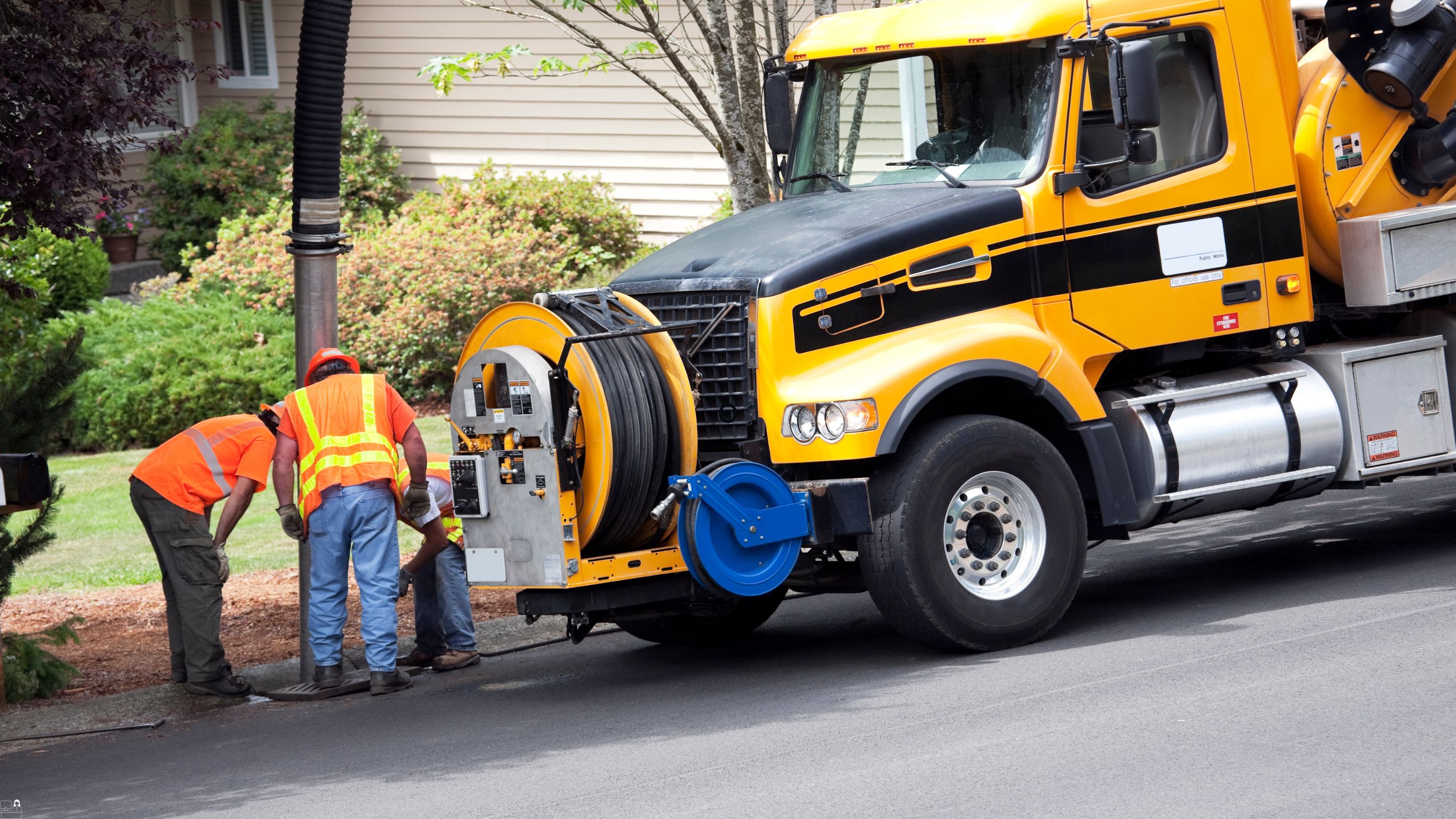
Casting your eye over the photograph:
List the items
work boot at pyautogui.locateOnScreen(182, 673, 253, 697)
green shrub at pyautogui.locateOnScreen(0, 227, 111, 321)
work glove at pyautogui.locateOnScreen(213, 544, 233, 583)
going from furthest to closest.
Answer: green shrub at pyautogui.locateOnScreen(0, 227, 111, 321)
work glove at pyautogui.locateOnScreen(213, 544, 233, 583)
work boot at pyautogui.locateOnScreen(182, 673, 253, 697)

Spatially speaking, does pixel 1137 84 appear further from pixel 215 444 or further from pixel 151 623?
pixel 151 623

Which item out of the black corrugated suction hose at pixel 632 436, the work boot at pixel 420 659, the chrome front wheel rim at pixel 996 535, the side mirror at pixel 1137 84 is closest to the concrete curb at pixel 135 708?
the work boot at pixel 420 659

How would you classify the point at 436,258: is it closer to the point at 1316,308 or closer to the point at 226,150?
the point at 226,150

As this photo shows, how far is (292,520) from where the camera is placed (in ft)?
25.3

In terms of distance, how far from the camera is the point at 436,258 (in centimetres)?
1603

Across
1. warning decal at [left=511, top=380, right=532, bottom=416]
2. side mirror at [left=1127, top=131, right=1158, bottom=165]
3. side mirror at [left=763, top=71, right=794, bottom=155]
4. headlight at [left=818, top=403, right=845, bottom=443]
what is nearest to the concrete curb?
warning decal at [left=511, top=380, right=532, bottom=416]

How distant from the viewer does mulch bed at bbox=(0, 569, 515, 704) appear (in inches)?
332

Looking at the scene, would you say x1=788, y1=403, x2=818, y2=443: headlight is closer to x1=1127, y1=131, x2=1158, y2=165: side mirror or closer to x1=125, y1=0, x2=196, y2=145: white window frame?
x1=1127, y1=131, x2=1158, y2=165: side mirror

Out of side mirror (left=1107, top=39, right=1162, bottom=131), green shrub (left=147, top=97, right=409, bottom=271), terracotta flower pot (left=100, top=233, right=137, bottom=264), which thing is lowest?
side mirror (left=1107, top=39, right=1162, bottom=131)

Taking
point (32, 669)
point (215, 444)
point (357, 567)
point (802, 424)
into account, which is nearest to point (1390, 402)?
point (802, 424)

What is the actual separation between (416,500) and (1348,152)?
4.95 metres

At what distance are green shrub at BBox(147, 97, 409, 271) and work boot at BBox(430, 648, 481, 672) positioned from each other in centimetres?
1147

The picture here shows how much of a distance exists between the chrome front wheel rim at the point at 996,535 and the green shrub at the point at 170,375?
9.32 meters

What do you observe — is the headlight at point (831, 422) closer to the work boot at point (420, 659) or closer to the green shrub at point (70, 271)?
the work boot at point (420, 659)
